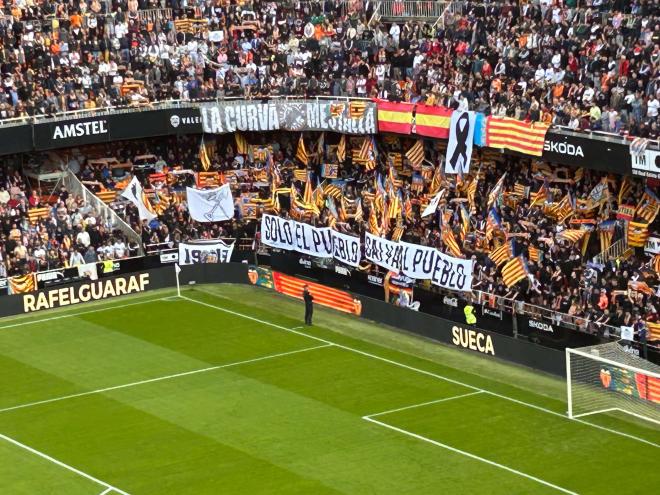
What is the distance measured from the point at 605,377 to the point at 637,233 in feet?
Answer: 26.4

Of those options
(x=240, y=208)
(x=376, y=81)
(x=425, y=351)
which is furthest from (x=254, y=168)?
(x=425, y=351)

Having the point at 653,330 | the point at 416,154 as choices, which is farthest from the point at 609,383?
the point at 416,154

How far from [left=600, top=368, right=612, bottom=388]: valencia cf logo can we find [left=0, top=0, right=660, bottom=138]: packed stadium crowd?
10.0 metres

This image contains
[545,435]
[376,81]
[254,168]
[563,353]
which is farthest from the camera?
[254,168]

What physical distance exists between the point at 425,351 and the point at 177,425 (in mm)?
9735

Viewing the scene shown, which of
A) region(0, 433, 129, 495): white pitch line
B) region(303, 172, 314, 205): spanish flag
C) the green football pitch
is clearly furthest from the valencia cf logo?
region(303, 172, 314, 205): spanish flag

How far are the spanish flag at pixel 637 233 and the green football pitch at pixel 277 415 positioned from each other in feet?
19.5

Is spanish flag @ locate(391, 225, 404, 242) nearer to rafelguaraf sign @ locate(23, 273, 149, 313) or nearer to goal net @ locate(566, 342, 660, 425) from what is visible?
rafelguaraf sign @ locate(23, 273, 149, 313)

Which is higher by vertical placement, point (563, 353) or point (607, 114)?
point (607, 114)

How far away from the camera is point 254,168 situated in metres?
59.5

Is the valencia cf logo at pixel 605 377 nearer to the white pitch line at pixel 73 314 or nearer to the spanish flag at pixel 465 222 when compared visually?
the spanish flag at pixel 465 222

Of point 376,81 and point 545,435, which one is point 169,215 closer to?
point 376,81

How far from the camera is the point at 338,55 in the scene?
2259 inches

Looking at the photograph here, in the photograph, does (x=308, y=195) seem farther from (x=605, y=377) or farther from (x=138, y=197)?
(x=605, y=377)
